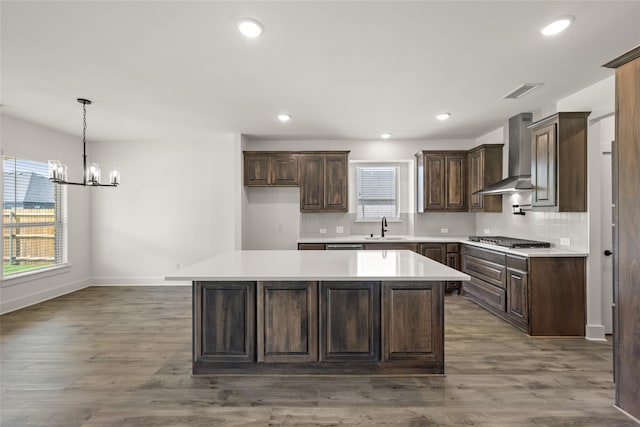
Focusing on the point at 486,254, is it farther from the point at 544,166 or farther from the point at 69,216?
the point at 69,216

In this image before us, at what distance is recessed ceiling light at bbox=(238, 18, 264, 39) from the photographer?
2285 millimetres

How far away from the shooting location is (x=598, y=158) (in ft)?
11.6

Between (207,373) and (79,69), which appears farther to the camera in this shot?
(79,69)

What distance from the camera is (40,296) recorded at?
16.8ft

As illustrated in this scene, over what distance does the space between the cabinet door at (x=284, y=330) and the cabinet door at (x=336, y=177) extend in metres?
3.23

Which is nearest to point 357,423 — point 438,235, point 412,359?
point 412,359

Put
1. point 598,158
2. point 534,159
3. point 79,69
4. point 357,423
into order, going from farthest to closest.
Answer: point 534,159, point 598,158, point 79,69, point 357,423

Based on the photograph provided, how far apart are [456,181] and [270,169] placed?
10.7ft

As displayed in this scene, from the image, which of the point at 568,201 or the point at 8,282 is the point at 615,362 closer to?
the point at 568,201

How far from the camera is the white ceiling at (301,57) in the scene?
7.23 ft

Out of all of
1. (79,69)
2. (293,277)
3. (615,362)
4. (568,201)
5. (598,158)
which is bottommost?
(615,362)

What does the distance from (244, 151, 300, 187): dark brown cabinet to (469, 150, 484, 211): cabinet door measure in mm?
2982

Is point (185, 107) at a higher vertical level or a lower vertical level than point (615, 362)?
higher

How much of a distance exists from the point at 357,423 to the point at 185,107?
393cm
